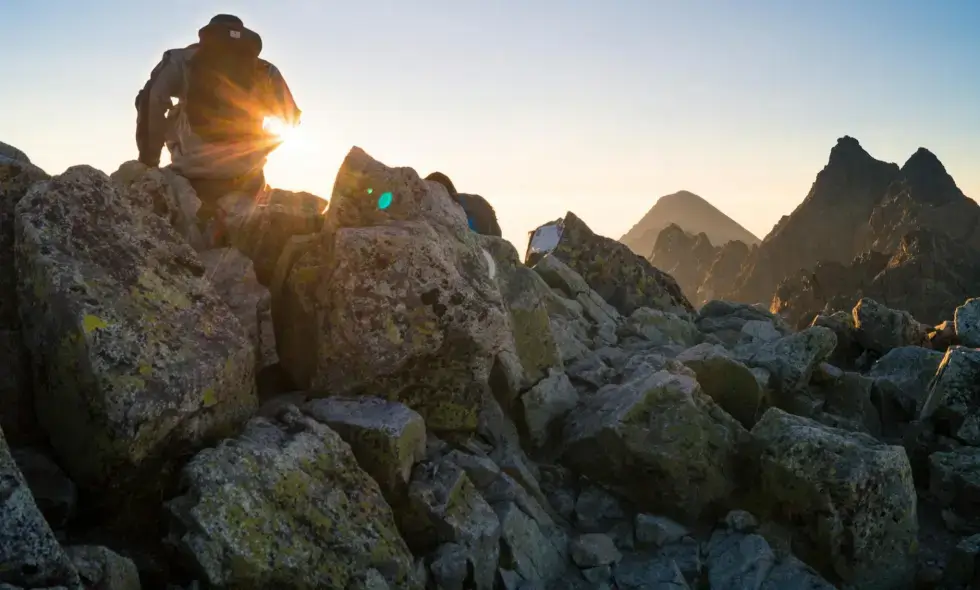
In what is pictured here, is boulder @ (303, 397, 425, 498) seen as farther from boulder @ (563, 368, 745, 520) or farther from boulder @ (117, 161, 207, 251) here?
boulder @ (117, 161, 207, 251)

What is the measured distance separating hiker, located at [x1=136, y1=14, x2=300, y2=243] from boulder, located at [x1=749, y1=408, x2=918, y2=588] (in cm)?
935

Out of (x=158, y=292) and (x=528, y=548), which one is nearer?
(x=158, y=292)

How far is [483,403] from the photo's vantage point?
1046cm

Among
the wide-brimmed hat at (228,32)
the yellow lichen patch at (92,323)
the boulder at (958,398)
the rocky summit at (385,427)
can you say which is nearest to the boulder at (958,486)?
the rocky summit at (385,427)

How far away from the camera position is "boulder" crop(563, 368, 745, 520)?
33.7 feet

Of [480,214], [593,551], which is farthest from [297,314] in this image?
[480,214]

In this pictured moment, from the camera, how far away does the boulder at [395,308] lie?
353 inches

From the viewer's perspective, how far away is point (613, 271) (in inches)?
862

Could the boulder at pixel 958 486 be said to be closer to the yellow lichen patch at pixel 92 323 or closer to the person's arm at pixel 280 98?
the yellow lichen patch at pixel 92 323

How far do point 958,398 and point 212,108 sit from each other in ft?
47.8

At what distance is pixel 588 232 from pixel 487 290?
1328cm

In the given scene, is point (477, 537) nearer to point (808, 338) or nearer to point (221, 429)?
point (221, 429)

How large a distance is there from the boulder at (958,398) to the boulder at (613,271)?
8.84 metres

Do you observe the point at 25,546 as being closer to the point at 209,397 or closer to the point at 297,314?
the point at 209,397
